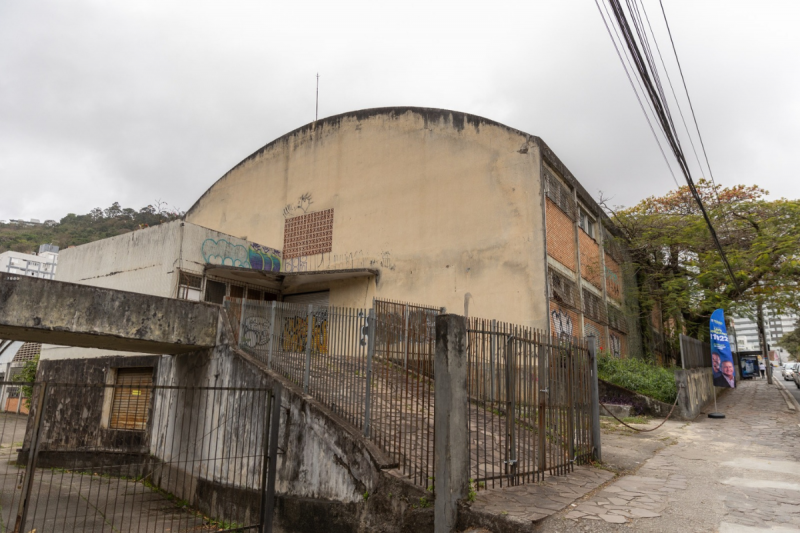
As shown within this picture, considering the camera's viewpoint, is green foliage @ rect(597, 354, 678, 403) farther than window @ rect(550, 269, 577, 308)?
No

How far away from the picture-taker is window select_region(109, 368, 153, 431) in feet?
41.3

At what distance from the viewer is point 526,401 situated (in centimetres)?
622

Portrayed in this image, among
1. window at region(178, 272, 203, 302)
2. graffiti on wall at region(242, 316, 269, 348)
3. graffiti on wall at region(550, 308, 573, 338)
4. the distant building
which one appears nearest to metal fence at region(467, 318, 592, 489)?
graffiti on wall at region(242, 316, 269, 348)

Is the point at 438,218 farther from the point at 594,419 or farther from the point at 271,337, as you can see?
the point at 594,419

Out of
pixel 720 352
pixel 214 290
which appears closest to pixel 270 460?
pixel 214 290

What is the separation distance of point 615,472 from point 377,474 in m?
3.31

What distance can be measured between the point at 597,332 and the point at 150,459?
1323 cm

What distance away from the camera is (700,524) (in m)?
4.81

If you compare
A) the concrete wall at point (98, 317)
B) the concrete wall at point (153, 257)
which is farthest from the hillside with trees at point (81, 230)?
the concrete wall at point (98, 317)

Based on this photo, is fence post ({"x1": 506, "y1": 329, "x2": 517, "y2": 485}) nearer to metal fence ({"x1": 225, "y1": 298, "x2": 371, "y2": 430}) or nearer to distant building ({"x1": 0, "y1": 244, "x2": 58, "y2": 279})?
metal fence ({"x1": 225, "y1": 298, "x2": 371, "y2": 430})

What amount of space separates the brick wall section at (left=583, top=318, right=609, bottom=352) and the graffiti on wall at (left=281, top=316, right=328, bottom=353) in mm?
9768

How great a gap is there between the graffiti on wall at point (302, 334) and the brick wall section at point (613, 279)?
1315cm

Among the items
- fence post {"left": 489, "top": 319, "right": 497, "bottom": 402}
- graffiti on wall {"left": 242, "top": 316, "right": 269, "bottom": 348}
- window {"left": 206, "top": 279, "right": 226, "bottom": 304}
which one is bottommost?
fence post {"left": 489, "top": 319, "right": 497, "bottom": 402}

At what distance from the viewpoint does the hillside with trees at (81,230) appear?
4162 centimetres
